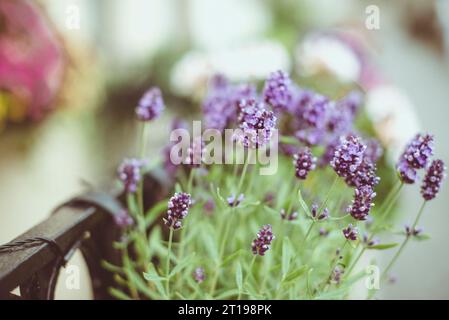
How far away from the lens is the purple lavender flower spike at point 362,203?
0.58 meters

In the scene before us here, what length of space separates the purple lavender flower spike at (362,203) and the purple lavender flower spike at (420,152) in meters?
0.07

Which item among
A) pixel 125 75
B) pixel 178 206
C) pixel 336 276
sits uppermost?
pixel 125 75

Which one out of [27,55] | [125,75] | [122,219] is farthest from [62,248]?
[125,75]

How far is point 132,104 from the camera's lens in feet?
5.50

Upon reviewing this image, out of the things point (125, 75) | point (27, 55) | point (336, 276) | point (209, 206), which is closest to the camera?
point (336, 276)

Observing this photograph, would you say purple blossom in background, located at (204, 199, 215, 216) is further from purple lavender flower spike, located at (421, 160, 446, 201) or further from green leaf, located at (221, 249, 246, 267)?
purple lavender flower spike, located at (421, 160, 446, 201)

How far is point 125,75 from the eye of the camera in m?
1.71

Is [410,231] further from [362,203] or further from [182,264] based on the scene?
[182,264]

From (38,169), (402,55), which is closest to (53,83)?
(38,169)

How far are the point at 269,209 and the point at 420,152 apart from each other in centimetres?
18

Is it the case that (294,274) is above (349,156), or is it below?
below

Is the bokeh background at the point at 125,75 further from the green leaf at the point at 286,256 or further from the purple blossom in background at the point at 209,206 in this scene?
the green leaf at the point at 286,256

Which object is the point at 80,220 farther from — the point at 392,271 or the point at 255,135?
the point at 392,271

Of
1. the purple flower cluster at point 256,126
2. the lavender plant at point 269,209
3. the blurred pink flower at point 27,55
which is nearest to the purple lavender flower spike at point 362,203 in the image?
the lavender plant at point 269,209
